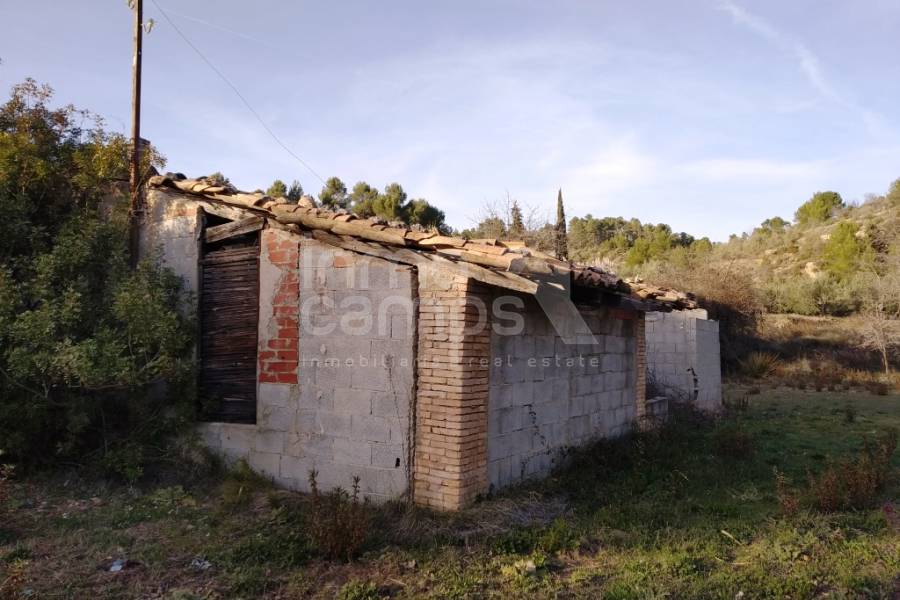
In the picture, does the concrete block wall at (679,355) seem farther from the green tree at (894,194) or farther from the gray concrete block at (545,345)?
the green tree at (894,194)

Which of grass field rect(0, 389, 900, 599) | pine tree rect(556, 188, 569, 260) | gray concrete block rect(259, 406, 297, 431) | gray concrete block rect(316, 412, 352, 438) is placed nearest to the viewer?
grass field rect(0, 389, 900, 599)

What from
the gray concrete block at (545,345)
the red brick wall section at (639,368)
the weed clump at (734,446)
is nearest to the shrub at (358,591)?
the gray concrete block at (545,345)

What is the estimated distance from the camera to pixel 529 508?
5938mm

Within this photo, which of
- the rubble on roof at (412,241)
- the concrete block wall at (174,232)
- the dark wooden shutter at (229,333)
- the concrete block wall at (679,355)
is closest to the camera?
the rubble on roof at (412,241)

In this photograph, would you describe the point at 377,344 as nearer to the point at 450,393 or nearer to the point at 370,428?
the point at 370,428

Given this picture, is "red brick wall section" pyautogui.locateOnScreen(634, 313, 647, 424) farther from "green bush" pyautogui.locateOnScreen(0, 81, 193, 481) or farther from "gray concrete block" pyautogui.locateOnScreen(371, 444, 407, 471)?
"green bush" pyautogui.locateOnScreen(0, 81, 193, 481)

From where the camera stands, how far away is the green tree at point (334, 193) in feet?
59.8

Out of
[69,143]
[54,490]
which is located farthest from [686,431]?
[69,143]

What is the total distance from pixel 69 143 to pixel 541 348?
6555 millimetres

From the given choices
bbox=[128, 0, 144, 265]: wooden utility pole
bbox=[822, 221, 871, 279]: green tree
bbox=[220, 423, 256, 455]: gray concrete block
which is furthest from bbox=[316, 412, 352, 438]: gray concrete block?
bbox=[822, 221, 871, 279]: green tree

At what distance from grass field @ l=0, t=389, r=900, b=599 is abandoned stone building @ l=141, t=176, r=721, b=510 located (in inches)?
18.4

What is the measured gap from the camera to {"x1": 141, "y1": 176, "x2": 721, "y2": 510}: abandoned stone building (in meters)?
5.78

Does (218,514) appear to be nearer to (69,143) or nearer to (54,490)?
(54,490)

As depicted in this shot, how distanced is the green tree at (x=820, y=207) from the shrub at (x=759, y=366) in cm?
2438
